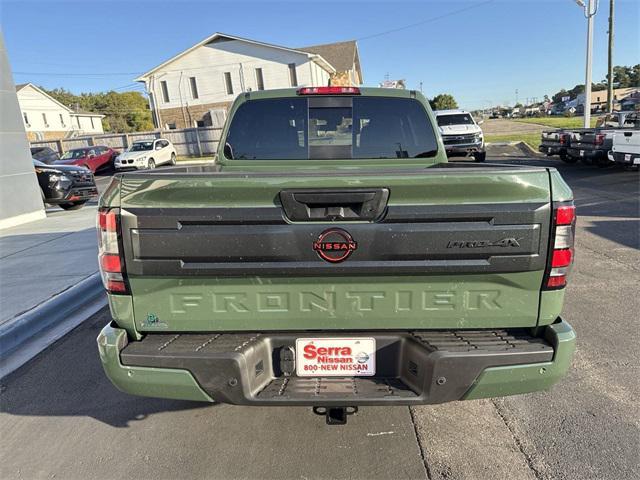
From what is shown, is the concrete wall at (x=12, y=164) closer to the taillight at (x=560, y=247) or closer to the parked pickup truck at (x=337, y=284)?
the parked pickup truck at (x=337, y=284)

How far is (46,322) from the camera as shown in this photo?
4.70 meters

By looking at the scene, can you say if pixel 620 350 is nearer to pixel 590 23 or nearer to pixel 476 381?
pixel 476 381

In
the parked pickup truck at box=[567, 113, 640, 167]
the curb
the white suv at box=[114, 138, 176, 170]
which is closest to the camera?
the curb

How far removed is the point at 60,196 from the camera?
11.2 metres

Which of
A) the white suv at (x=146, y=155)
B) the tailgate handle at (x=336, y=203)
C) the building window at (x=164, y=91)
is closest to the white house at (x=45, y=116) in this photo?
the building window at (x=164, y=91)

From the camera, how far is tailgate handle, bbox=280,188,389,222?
2117mm

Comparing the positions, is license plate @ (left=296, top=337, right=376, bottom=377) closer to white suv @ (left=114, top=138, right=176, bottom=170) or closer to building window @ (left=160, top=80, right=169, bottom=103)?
white suv @ (left=114, top=138, right=176, bottom=170)

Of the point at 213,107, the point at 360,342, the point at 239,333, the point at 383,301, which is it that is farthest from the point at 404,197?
the point at 213,107

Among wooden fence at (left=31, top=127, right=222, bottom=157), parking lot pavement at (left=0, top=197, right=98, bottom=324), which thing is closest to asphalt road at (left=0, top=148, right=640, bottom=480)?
parking lot pavement at (left=0, top=197, right=98, bottom=324)

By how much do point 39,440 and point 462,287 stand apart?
2795 millimetres

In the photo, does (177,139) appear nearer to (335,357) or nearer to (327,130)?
(327,130)

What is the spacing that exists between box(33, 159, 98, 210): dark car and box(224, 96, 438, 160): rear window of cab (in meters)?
8.98

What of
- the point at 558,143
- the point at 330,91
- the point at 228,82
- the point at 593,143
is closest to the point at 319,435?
the point at 330,91

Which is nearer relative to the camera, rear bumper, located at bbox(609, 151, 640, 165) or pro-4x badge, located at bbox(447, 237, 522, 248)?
pro-4x badge, located at bbox(447, 237, 522, 248)
